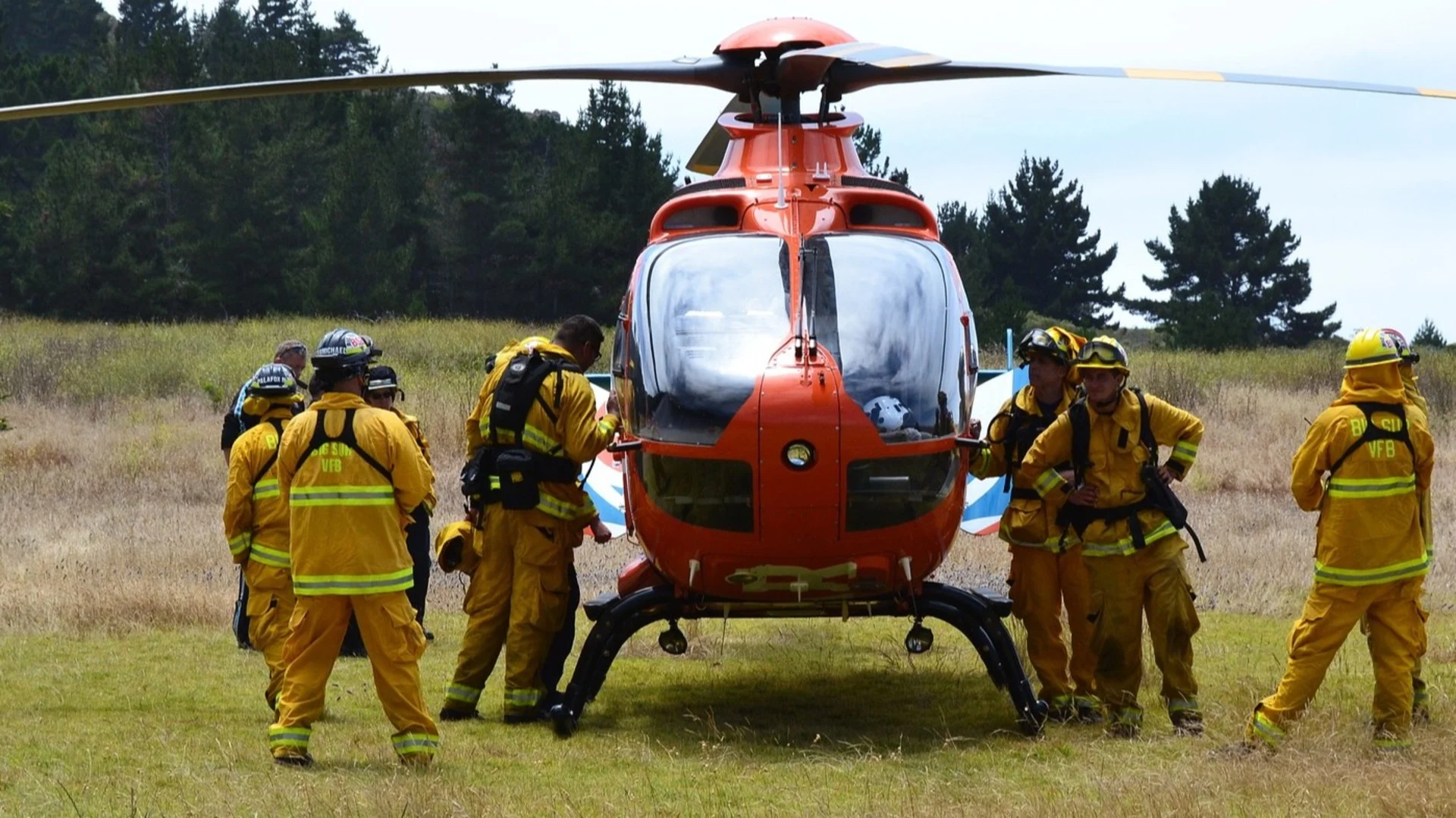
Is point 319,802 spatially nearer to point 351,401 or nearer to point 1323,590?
point 351,401

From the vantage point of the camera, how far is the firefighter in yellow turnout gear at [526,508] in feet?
26.3

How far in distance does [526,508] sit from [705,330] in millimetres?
1311

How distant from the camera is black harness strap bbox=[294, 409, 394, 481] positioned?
6.93 metres

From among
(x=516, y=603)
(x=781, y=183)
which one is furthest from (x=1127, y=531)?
(x=516, y=603)

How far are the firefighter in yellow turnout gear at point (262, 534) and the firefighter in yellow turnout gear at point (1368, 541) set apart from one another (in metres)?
4.58

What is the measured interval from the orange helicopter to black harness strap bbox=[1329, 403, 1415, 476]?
1591 millimetres

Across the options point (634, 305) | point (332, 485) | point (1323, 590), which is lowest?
point (1323, 590)

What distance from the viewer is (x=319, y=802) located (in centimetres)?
609

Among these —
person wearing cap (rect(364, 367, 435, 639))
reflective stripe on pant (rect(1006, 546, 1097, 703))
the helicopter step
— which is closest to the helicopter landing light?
the helicopter step

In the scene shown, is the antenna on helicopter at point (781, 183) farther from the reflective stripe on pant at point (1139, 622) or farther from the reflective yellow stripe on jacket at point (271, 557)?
the reflective yellow stripe on jacket at point (271, 557)

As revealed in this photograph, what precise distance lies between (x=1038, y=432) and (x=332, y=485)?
3.65 meters

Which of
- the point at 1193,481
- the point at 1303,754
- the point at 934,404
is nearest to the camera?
the point at 1303,754

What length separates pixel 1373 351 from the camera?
7152mm

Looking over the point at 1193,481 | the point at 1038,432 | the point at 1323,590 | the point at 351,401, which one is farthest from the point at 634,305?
the point at 1193,481
